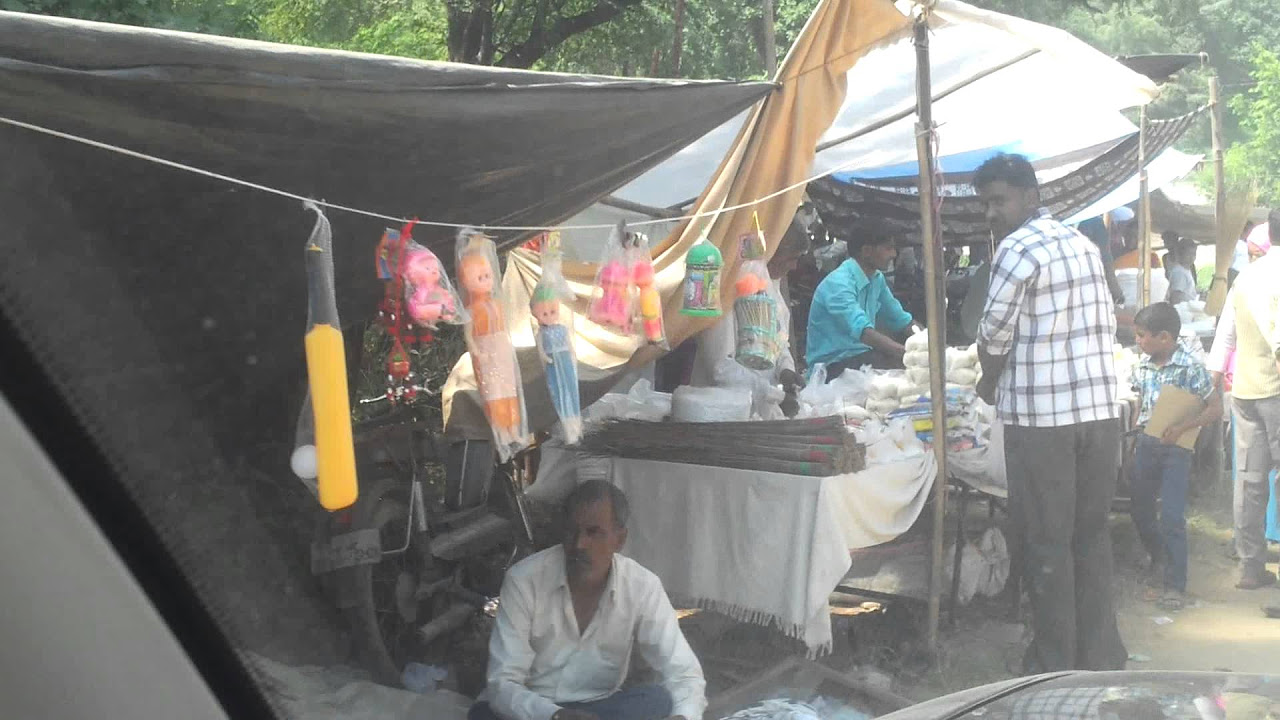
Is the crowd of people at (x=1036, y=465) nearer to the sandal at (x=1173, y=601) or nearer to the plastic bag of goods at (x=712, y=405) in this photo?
the sandal at (x=1173, y=601)

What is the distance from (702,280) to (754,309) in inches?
15.5

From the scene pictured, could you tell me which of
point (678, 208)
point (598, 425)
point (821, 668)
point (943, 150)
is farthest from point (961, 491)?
point (943, 150)

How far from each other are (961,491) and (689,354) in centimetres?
166

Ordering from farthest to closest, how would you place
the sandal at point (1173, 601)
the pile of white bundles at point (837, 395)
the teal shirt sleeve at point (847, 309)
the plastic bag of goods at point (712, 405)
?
the teal shirt sleeve at point (847, 309) < the sandal at point (1173, 601) < the pile of white bundles at point (837, 395) < the plastic bag of goods at point (712, 405)

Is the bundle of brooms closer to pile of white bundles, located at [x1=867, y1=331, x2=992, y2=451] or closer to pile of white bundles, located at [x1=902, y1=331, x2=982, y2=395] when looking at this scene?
pile of white bundles, located at [x1=867, y1=331, x2=992, y2=451]

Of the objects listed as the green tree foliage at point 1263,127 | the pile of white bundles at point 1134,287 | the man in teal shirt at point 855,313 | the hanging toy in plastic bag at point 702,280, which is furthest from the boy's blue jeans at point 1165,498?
the green tree foliage at point 1263,127

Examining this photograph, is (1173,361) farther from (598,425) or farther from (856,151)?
(598,425)

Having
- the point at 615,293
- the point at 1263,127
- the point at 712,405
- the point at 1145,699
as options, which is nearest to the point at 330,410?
the point at 615,293

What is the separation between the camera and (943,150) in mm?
9633

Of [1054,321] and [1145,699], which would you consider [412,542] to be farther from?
[1145,699]

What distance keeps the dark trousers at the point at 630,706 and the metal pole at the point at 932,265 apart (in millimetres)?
1859

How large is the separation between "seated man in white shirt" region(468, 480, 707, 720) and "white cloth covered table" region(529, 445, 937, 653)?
0.92 metres

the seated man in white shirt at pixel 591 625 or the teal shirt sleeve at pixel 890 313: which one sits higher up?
the teal shirt sleeve at pixel 890 313

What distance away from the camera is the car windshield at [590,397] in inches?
110
